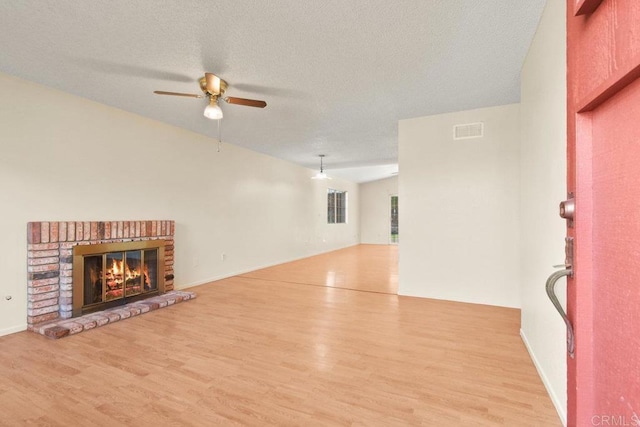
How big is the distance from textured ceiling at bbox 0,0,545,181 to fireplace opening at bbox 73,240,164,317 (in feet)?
5.94

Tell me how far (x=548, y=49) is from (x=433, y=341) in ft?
7.92

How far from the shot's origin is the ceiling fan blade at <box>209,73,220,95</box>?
2.67 m

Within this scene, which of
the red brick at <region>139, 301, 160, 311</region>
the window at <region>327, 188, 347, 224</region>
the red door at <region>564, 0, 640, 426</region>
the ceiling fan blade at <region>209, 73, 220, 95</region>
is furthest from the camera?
the window at <region>327, 188, 347, 224</region>

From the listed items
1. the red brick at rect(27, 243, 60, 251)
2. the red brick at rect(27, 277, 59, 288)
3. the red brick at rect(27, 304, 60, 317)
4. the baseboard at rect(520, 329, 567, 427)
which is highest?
the red brick at rect(27, 243, 60, 251)

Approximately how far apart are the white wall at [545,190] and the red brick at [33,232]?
4454mm

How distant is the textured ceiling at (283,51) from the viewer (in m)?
1.93

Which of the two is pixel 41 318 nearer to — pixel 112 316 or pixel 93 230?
pixel 112 316

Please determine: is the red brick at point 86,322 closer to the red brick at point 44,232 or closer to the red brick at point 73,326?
the red brick at point 73,326

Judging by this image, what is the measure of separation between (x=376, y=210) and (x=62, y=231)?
32.3ft

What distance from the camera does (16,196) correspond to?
113 inches

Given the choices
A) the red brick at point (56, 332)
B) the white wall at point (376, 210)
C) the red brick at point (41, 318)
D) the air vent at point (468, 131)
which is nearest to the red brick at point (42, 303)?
the red brick at point (41, 318)

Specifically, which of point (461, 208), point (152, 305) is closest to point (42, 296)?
point (152, 305)

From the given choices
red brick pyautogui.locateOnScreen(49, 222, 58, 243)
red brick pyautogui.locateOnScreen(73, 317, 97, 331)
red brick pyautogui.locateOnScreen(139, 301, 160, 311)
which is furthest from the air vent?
red brick pyautogui.locateOnScreen(49, 222, 58, 243)

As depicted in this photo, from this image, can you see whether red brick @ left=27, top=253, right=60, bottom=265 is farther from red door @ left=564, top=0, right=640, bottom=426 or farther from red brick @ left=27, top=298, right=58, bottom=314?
red door @ left=564, top=0, right=640, bottom=426
